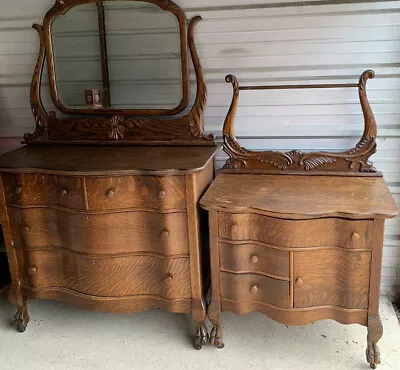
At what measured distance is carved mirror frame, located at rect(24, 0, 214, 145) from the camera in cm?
234

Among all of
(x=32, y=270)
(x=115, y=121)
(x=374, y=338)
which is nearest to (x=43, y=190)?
(x=32, y=270)

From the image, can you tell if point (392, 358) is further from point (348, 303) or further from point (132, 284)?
point (132, 284)

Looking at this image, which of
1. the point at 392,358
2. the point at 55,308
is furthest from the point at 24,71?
the point at 392,358

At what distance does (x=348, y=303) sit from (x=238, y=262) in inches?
18.6

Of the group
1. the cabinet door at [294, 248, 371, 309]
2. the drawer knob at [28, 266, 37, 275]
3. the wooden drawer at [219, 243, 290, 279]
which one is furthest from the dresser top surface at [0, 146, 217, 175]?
the cabinet door at [294, 248, 371, 309]

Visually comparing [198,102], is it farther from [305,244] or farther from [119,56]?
[305,244]

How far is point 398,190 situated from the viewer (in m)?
2.42

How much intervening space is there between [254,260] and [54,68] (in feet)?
4.61

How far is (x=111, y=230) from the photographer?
2.12 m

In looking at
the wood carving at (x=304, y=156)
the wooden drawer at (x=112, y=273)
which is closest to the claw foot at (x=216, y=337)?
the wooden drawer at (x=112, y=273)

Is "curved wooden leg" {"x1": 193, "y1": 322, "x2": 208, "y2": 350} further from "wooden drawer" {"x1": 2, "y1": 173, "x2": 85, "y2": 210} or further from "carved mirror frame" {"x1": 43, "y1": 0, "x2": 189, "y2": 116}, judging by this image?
"carved mirror frame" {"x1": 43, "y1": 0, "x2": 189, "y2": 116}

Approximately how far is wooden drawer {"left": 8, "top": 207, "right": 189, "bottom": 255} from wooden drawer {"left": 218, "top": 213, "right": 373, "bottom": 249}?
0.78 ft

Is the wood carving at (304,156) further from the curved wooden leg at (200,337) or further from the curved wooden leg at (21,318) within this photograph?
the curved wooden leg at (21,318)

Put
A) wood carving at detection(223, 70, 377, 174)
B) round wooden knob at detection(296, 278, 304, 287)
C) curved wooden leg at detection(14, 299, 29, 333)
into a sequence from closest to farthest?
round wooden knob at detection(296, 278, 304, 287), wood carving at detection(223, 70, 377, 174), curved wooden leg at detection(14, 299, 29, 333)
